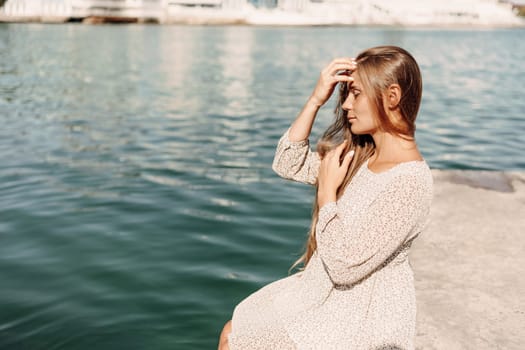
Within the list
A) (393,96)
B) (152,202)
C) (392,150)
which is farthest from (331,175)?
(152,202)

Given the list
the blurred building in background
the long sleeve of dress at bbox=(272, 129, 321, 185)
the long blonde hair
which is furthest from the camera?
the blurred building in background

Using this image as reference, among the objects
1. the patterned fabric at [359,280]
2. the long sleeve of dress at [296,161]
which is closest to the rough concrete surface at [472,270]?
the patterned fabric at [359,280]

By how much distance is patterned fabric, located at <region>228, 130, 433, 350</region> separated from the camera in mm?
2398

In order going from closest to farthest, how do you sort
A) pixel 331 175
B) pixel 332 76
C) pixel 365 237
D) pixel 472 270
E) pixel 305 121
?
pixel 365 237 < pixel 331 175 < pixel 332 76 < pixel 305 121 < pixel 472 270

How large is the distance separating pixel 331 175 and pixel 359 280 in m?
0.51

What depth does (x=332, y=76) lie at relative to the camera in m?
2.85

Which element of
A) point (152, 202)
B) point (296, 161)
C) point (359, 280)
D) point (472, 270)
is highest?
point (296, 161)

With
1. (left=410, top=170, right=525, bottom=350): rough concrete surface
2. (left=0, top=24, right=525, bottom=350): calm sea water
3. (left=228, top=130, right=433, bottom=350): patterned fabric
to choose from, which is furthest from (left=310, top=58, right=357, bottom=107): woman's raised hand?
(left=0, top=24, right=525, bottom=350): calm sea water

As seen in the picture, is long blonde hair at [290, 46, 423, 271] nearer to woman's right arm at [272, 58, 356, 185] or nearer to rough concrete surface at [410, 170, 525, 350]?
woman's right arm at [272, 58, 356, 185]

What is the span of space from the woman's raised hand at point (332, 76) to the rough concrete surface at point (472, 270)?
1.69 meters

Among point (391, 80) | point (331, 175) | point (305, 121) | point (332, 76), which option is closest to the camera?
point (391, 80)

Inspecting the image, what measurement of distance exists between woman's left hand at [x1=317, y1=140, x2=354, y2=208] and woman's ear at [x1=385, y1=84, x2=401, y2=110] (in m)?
0.35

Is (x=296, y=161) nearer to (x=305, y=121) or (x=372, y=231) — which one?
(x=305, y=121)

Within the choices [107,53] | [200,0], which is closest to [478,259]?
[107,53]
